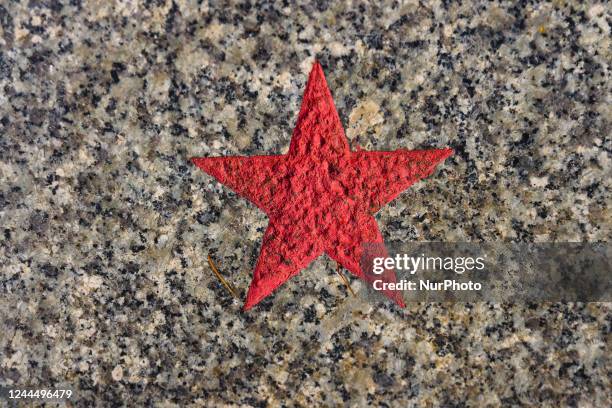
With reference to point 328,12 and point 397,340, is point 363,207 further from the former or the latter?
point 328,12

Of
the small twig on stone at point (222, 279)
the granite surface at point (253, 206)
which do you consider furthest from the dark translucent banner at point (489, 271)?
the small twig on stone at point (222, 279)

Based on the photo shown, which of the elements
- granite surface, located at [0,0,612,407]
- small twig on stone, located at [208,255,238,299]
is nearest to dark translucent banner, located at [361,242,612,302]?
granite surface, located at [0,0,612,407]

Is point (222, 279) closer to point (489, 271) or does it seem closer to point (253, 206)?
point (253, 206)

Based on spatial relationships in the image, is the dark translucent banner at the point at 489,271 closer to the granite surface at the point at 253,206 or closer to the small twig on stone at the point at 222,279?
the granite surface at the point at 253,206

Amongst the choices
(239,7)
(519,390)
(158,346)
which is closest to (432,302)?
(519,390)

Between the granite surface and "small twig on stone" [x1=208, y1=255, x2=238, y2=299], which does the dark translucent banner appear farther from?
"small twig on stone" [x1=208, y1=255, x2=238, y2=299]

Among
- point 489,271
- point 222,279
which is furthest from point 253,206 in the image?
point 489,271

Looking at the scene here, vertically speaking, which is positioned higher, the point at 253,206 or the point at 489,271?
the point at 253,206
